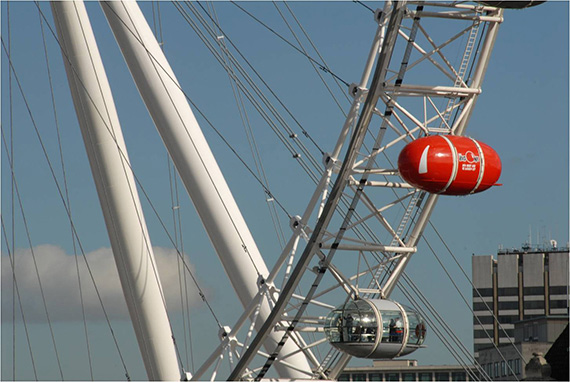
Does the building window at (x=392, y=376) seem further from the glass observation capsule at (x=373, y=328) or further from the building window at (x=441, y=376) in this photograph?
the glass observation capsule at (x=373, y=328)

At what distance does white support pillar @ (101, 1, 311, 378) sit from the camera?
87.9 ft

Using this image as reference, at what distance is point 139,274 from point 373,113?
6755 mm

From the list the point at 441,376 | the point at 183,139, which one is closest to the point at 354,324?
the point at 183,139

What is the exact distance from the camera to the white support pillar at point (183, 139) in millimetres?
26781

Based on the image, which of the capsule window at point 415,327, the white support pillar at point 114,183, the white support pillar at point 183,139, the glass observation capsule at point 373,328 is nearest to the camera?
the glass observation capsule at point 373,328

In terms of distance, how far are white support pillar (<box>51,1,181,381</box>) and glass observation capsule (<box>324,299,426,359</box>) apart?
15.1ft

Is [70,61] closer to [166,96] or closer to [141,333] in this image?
[166,96]

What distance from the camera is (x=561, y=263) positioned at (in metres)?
134

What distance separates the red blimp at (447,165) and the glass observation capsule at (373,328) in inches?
135

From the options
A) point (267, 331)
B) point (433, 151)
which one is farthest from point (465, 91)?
point (267, 331)

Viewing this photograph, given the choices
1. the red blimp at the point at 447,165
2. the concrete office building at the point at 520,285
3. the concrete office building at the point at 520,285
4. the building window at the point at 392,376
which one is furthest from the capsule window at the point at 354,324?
the building window at the point at 392,376

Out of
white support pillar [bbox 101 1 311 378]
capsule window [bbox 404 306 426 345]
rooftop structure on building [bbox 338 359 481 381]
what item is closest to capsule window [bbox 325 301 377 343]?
capsule window [bbox 404 306 426 345]

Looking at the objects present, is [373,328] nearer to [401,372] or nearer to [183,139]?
[183,139]

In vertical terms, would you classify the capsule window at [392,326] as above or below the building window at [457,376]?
below
